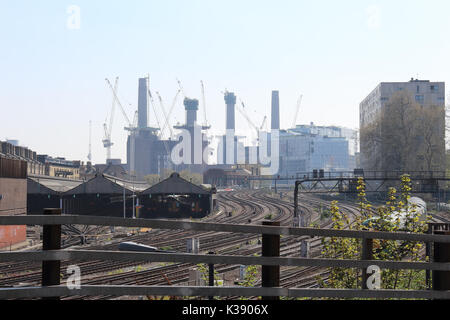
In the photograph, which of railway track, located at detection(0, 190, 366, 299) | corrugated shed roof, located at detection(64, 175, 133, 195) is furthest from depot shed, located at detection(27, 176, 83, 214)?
railway track, located at detection(0, 190, 366, 299)

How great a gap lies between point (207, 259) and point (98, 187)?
68237 millimetres

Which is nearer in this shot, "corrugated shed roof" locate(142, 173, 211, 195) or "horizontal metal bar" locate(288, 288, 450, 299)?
"horizontal metal bar" locate(288, 288, 450, 299)

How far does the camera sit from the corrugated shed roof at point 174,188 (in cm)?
7288

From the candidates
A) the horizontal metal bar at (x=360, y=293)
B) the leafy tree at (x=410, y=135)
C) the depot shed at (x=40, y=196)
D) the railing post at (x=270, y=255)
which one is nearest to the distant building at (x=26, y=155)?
the depot shed at (x=40, y=196)

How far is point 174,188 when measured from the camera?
73.1 meters

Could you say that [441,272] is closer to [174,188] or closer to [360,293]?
[360,293]

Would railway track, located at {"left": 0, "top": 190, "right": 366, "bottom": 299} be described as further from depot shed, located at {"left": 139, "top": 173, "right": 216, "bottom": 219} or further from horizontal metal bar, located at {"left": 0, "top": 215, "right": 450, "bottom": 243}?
depot shed, located at {"left": 139, "top": 173, "right": 216, "bottom": 219}

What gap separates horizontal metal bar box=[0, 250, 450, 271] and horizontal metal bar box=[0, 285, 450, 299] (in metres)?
0.25

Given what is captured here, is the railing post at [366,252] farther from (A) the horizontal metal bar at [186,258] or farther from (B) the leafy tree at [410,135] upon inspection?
(B) the leafy tree at [410,135]

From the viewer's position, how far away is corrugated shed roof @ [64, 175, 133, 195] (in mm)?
70000
